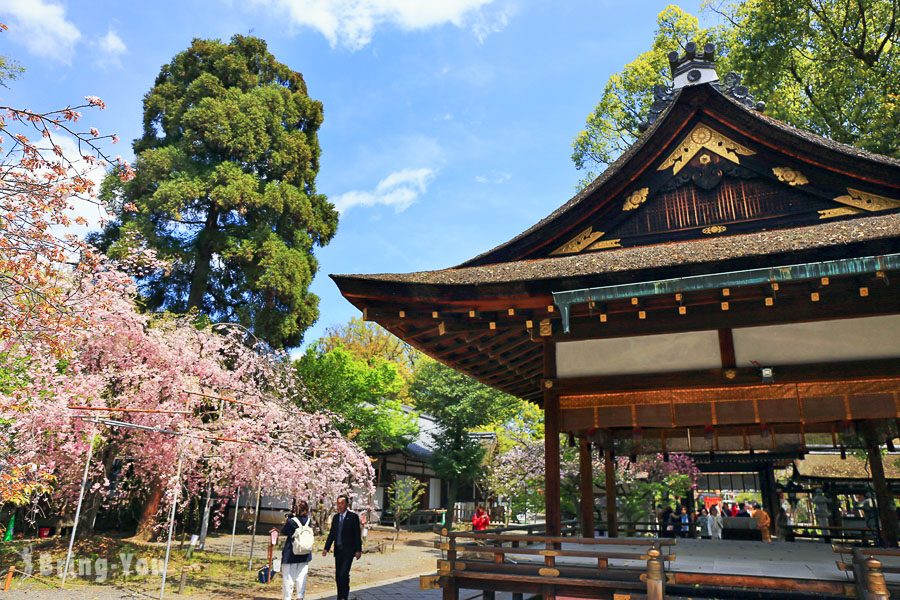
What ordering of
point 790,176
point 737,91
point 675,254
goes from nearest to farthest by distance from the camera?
point 675,254
point 790,176
point 737,91

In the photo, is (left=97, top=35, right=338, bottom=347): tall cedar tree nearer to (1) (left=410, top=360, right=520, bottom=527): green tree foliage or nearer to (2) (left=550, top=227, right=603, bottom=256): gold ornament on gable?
(1) (left=410, top=360, right=520, bottom=527): green tree foliage

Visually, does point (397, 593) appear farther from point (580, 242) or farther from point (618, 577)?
point (580, 242)

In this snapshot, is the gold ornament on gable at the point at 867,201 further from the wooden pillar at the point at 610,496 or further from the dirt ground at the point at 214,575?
the dirt ground at the point at 214,575

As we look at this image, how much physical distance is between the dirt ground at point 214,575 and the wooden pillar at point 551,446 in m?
6.95

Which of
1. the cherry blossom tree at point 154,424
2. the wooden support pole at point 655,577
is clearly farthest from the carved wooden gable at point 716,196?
the cherry blossom tree at point 154,424

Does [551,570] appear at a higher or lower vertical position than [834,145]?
lower

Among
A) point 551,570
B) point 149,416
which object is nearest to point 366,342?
point 149,416

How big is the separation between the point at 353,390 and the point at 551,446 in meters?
16.0

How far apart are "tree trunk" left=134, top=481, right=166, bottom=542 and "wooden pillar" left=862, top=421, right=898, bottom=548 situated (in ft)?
54.3

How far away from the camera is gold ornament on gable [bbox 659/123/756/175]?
8.01 meters

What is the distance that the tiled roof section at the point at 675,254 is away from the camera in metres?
5.70

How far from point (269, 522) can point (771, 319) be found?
22799 millimetres

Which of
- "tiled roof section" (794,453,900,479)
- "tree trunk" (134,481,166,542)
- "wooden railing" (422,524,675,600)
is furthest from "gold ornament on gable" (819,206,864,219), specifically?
"tree trunk" (134,481,166,542)

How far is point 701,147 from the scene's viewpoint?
26.9 ft
